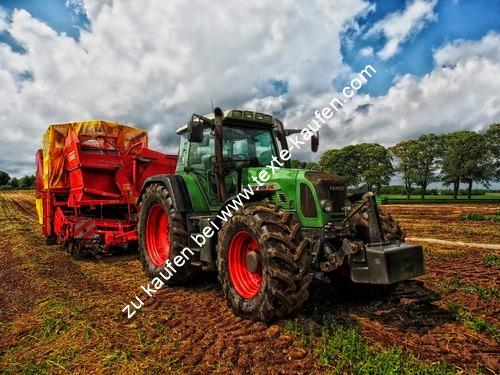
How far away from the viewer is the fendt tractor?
413 centimetres

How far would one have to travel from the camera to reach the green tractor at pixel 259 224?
4082mm

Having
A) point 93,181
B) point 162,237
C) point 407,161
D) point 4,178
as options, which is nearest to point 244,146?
point 162,237

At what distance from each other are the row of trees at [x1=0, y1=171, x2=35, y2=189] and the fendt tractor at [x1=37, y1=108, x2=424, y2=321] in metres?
78.1

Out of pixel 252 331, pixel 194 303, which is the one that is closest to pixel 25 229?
pixel 194 303

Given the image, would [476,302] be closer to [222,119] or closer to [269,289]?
[269,289]

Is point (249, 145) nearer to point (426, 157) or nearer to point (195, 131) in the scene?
point (195, 131)

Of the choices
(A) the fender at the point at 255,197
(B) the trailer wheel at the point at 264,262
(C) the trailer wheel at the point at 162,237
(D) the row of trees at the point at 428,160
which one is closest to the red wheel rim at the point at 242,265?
(B) the trailer wheel at the point at 264,262

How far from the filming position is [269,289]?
13.4 feet

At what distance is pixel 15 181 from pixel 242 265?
97.3 meters

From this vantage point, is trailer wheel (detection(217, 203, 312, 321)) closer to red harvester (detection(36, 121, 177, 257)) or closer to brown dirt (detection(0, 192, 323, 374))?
brown dirt (detection(0, 192, 323, 374))

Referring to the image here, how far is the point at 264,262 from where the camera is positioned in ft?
13.8

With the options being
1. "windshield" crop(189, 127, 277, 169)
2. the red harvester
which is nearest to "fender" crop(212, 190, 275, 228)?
"windshield" crop(189, 127, 277, 169)

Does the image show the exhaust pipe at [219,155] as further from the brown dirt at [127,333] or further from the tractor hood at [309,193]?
the brown dirt at [127,333]

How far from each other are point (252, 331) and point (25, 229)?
1379cm
